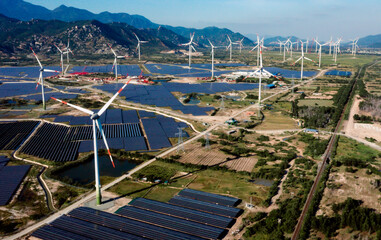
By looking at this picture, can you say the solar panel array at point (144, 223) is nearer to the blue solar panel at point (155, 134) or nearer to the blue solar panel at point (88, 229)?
the blue solar panel at point (88, 229)

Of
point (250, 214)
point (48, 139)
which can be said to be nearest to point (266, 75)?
point (48, 139)

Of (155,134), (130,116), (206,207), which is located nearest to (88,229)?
(206,207)

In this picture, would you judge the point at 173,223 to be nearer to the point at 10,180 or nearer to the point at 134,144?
the point at 10,180

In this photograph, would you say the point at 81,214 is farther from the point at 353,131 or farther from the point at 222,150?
the point at 353,131

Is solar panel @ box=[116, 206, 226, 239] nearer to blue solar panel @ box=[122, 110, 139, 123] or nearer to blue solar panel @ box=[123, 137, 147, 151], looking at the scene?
blue solar panel @ box=[123, 137, 147, 151]

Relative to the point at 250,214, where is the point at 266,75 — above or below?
above

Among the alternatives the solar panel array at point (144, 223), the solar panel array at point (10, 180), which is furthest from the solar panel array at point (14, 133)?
the solar panel array at point (144, 223)
